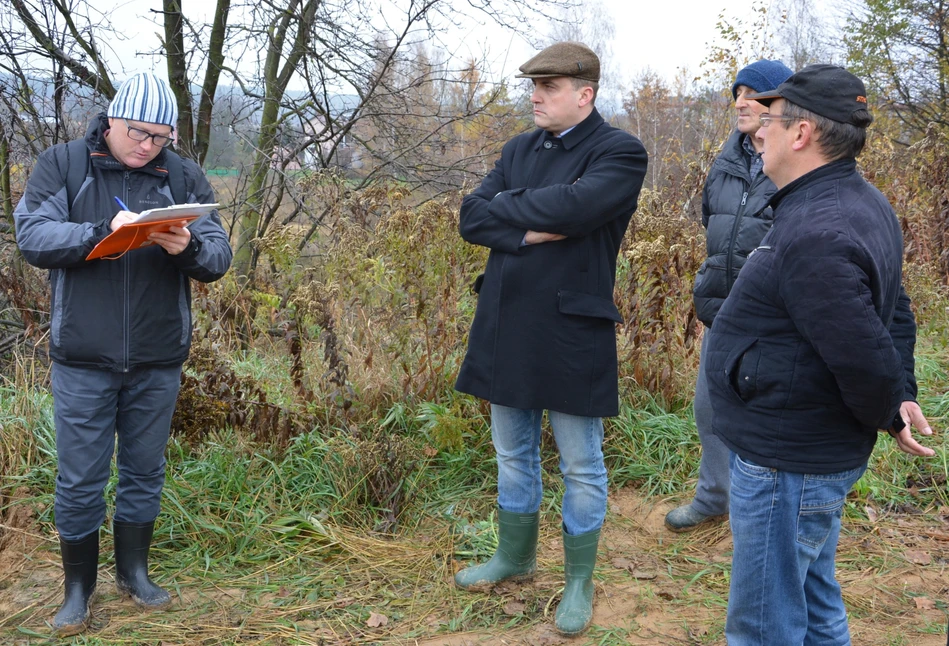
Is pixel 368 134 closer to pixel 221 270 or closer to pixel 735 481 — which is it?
pixel 221 270

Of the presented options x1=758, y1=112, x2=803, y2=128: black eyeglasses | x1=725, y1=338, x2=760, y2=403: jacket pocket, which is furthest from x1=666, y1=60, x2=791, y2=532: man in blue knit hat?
x1=725, y1=338, x2=760, y2=403: jacket pocket

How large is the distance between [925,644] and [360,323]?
3315mm

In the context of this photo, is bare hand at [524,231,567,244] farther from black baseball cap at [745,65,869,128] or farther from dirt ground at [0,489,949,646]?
dirt ground at [0,489,949,646]

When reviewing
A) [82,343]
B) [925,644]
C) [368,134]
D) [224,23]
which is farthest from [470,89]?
[925,644]

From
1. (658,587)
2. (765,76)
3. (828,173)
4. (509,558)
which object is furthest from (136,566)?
(765,76)

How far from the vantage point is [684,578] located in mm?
3779

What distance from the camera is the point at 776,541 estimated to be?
220 centimetres

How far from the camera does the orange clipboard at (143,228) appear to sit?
9.35 feet

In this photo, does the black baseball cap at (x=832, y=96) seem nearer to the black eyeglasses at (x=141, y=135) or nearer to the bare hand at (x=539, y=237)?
the bare hand at (x=539, y=237)

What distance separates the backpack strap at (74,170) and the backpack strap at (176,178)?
311 millimetres

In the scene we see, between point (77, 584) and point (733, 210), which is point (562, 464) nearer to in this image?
point (733, 210)

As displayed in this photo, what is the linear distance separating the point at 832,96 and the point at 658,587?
2.42 meters

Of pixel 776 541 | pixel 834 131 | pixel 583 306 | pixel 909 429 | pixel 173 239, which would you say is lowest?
pixel 776 541

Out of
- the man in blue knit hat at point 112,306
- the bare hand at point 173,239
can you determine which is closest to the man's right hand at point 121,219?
the man in blue knit hat at point 112,306
